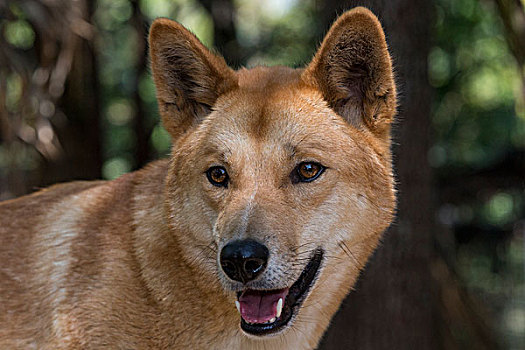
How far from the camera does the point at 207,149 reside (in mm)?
3021

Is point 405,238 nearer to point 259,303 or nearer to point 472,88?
point 259,303

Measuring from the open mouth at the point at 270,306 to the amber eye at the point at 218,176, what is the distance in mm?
524

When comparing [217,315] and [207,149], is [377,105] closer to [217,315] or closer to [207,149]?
[207,149]

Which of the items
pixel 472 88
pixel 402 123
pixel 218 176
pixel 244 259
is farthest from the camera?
Result: pixel 472 88

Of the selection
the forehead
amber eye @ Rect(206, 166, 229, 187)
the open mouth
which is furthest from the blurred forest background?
the open mouth

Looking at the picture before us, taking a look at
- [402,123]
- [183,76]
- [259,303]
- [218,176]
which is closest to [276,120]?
[218,176]

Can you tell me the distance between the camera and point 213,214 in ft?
9.69

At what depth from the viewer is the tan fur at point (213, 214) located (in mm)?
2871

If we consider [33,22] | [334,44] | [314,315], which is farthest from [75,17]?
[314,315]

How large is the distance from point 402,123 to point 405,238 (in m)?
1.00

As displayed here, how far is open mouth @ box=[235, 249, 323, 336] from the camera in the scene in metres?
2.72

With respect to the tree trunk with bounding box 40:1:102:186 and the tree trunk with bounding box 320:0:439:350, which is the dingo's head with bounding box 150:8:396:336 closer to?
the tree trunk with bounding box 320:0:439:350

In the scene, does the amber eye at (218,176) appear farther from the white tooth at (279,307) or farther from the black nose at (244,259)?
the white tooth at (279,307)

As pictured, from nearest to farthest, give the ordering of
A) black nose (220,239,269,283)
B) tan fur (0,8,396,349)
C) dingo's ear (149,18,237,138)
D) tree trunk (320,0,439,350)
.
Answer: black nose (220,239,269,283)
tan fur (0,8,396,349)
dingo's ear (149,18,237,138)
tree trunk (320,0,439,350)
